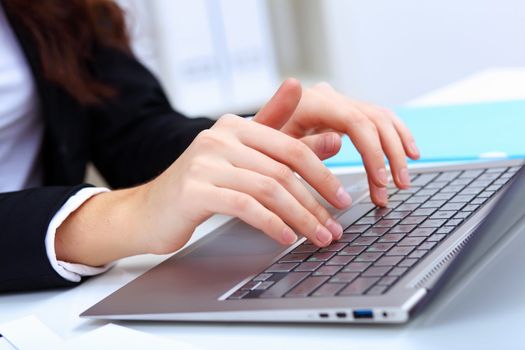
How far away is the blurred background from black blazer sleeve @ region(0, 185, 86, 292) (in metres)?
1.65

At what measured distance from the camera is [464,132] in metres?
1.04

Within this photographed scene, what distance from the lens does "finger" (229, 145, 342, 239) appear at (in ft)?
2.13

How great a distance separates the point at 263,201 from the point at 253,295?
0.10 metres

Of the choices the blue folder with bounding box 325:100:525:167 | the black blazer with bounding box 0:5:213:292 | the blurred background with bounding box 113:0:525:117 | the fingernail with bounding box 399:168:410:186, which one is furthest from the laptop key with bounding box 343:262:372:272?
the blurred background with bounding box 113:0:525:117

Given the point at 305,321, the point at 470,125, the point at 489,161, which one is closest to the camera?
the point at 305,321

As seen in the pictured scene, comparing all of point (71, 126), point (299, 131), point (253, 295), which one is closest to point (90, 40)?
point (71, 126)

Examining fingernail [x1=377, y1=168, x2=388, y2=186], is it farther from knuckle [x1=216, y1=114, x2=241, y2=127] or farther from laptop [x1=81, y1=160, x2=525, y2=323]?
knuckle [x1=216, y1=114, x2=241, y2=127]

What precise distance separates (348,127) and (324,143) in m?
0.10

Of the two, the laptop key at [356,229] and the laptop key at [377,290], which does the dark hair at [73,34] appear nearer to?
the laptop key at [356,229]

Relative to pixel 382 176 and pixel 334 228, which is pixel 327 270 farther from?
pixel 382 176

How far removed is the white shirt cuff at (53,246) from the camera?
0.70 meters

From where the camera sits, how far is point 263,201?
0.64 metres

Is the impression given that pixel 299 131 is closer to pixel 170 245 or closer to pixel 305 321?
pixel 170 245

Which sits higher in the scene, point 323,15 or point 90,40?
point 90,40
